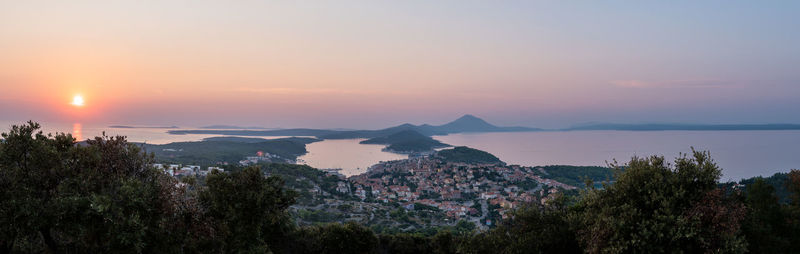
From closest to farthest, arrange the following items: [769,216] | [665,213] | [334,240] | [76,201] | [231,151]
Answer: [76,201] → [665,213] → [769,216] → [334,240] → [231,151]

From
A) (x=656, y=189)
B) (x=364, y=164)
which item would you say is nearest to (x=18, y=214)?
(x=656, y=189)

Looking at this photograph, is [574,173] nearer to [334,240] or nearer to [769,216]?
[769,216]

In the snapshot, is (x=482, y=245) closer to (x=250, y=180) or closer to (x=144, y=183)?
(x=250, y=180)

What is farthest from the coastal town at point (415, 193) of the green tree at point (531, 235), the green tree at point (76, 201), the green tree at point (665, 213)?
the green tree at point (76, 201)

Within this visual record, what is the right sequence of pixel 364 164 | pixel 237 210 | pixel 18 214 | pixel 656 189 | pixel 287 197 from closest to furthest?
pixel 18 214
pixel 656 189
pixel 237 210
pixel 287 197
pixel 364 164

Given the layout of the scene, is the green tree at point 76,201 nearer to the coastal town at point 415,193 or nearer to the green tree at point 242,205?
the green tree at point 242,205

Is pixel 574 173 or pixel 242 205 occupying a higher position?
pixel 242 205

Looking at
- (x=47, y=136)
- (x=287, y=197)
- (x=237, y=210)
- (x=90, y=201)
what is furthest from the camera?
(x=287, y=197)

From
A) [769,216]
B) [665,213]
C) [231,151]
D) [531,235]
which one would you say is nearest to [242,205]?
[531,235]

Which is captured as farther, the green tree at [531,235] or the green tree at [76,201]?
the green tree at [531,235]
